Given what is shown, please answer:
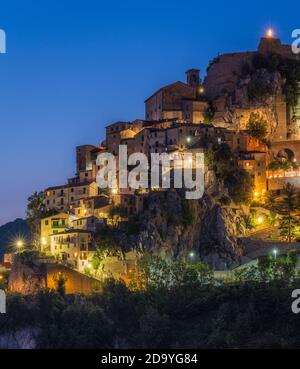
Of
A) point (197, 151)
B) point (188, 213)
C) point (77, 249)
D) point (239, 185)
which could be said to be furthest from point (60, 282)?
point (239, 185)

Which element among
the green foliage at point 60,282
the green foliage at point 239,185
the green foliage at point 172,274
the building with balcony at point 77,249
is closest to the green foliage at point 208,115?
the green foliage at point 239,185

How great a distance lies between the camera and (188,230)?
1816 inches

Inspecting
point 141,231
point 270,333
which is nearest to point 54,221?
point 141,231

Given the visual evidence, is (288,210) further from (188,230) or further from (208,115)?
(208,115)

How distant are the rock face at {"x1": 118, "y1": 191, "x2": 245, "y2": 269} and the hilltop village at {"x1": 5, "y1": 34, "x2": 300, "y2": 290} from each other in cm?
6

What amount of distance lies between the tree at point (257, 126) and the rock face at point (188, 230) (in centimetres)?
787

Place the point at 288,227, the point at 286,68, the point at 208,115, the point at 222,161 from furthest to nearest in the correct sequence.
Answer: the point at 286,68 → the point at 208,115 → the point at 222,161 → the point at 288,227

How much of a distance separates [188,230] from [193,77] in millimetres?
18860

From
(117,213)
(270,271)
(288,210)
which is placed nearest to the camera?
(270,271)

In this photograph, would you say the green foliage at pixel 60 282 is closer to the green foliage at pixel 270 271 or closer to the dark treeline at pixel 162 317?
the dark treeline at pixel 162 317

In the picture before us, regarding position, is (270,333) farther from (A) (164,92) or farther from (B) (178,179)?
(A) (164,92)

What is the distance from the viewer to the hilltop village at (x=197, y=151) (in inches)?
1781

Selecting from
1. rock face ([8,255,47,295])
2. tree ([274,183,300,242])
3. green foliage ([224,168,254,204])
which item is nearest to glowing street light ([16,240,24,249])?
rock face ([8,255,47,295])

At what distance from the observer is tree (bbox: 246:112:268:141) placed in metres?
54.0
